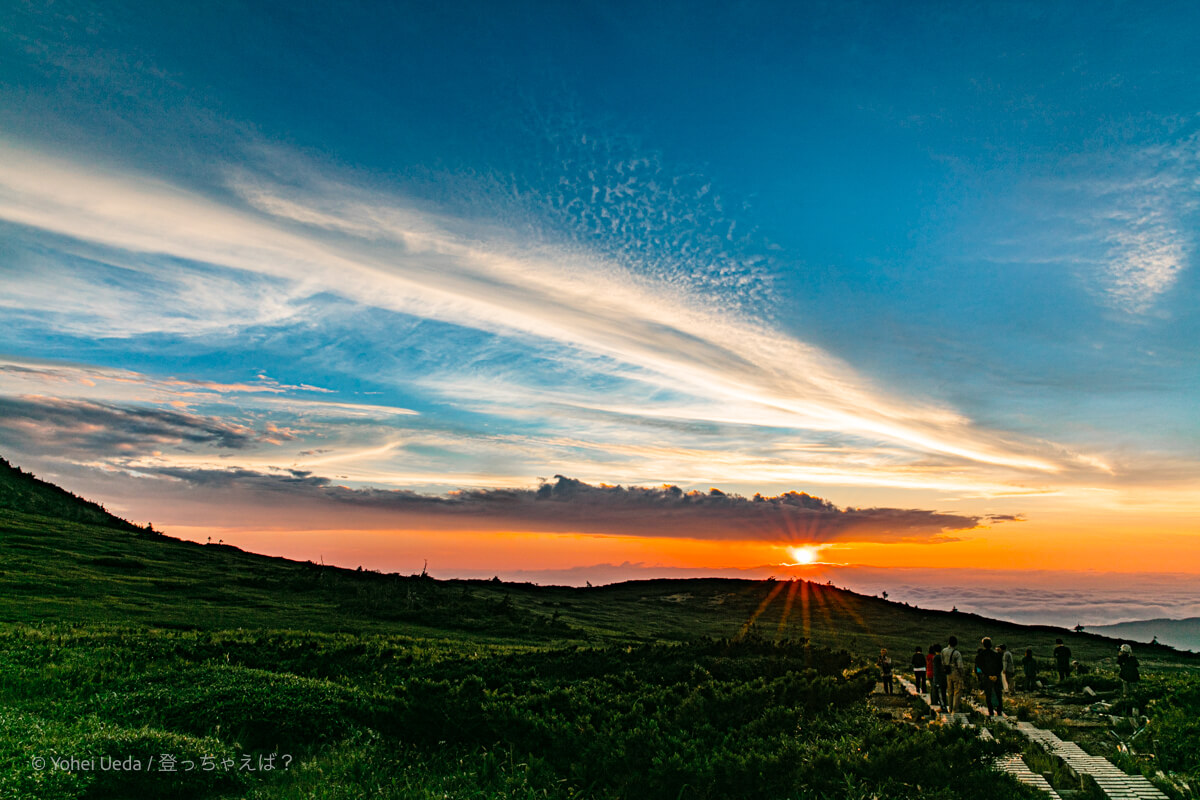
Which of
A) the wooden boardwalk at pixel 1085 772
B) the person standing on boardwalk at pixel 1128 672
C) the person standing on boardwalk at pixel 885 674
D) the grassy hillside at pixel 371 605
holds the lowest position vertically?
the grassy hillside at pixel 371 605

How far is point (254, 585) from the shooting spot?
65.1m

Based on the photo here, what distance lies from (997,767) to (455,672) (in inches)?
658

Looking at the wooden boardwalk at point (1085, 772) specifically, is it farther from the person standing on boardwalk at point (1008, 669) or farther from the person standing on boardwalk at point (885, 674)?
the person standing on boardwalk at point (885, 674)

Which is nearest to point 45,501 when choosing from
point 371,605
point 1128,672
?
point 371,605

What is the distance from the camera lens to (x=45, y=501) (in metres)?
102

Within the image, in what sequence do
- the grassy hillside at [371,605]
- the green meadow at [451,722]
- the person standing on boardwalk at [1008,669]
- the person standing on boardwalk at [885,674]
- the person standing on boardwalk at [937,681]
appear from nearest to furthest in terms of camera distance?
the green meadow at [451,722], the person standing on boardwalk at [937,681], the person standing on boardwalk at [1008,669], the person standing on boardwalk at [885,674], the grassy hillside at [371,605]

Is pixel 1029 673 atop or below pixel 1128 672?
below

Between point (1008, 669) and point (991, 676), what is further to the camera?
point (1008, 669)

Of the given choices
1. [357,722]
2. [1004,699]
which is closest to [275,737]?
[357,722]

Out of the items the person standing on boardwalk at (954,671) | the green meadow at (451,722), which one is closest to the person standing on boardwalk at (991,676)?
the person standing on boardwalk at (954,671)

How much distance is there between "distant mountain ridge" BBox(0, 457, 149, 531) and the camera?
9688 centimetres

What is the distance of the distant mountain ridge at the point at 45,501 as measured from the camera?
96.9m

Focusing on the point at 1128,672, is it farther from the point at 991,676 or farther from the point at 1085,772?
the point at 1085,772

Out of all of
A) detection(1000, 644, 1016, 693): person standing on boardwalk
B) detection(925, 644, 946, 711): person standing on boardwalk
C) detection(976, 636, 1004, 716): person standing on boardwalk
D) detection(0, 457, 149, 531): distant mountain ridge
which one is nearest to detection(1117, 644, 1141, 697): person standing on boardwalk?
detection(1000, 644, 1016, 693): person standing on boardwalk
